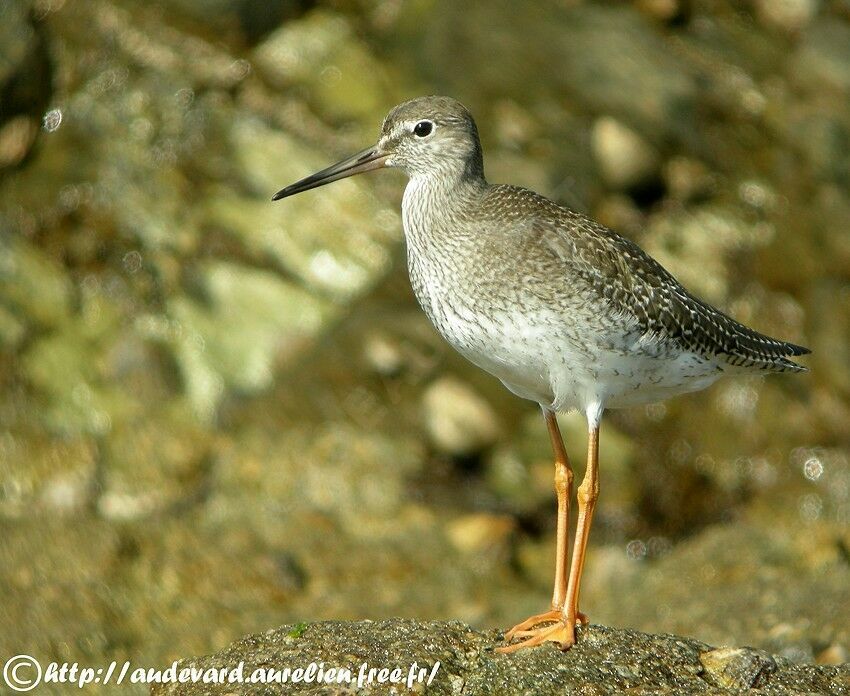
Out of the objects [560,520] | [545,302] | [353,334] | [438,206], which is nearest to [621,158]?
[353,334]

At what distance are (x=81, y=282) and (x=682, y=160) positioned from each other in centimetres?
667

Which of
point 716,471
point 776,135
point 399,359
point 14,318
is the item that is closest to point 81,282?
point 14,318

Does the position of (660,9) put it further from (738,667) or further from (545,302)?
(738,667)

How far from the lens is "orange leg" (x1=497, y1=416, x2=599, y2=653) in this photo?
636cm

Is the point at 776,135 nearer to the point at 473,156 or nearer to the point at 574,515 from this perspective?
the point at 574,515

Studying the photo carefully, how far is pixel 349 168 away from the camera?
25.5ft

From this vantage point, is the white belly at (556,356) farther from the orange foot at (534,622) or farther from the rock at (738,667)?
the rock at (738,667)

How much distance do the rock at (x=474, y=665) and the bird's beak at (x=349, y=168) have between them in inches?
116

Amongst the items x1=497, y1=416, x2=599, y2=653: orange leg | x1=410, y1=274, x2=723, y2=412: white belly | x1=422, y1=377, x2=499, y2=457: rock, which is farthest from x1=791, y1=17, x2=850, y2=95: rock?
x1=497, y1=416, x2=599, y2=653: orange leg

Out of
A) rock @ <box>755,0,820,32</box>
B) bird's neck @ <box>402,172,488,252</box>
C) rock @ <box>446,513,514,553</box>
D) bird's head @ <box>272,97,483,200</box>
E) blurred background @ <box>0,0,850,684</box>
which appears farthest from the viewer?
rock @ <box>755,0,820,32</box>

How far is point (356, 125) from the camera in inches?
528

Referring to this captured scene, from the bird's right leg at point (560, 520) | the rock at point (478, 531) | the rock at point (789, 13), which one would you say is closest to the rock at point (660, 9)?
the rock at point (789, 13)

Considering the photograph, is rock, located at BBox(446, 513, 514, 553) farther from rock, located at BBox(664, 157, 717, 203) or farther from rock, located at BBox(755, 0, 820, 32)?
rock, located at BBox(755, 0, 820, 32)

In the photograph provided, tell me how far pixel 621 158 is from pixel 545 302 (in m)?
6.64
